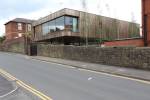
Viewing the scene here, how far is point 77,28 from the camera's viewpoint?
47.2 m

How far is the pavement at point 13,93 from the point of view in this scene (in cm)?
1257

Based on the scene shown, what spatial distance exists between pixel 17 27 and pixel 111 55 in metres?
68.8

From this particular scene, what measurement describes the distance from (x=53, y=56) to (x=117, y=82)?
20981 millimetres

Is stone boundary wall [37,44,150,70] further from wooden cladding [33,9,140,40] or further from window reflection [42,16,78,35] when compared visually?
wooden cladding [33,9,140,40]

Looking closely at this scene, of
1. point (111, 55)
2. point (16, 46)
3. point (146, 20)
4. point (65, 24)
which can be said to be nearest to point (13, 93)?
point (111, 55)

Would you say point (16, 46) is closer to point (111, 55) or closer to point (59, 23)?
point (59, 23)

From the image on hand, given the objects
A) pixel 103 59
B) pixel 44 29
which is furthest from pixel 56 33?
pixel 103 59

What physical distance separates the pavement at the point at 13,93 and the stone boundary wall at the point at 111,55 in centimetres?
876

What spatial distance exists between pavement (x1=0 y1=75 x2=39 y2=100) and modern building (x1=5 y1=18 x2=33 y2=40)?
238 ft

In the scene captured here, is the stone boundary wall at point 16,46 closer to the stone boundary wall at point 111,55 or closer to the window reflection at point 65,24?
the window reflection at point 65,24

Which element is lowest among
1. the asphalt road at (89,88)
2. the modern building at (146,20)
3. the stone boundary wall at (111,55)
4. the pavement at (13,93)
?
the pavement at (13,93)

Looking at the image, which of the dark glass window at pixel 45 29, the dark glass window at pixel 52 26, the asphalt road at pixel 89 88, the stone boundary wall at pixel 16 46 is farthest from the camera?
the dark glass window at pixel 45 29

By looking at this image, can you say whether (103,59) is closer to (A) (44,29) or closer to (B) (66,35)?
(B) (66,35)

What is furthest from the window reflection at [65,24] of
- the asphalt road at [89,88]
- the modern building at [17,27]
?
the modern building at [17,27]
